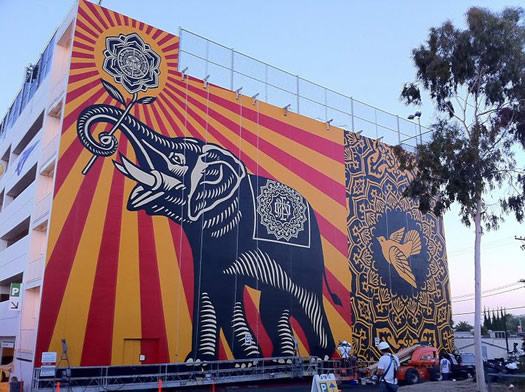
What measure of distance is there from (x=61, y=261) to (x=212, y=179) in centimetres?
850

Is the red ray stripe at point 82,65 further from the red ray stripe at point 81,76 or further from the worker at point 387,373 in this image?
the worker at point 387,373

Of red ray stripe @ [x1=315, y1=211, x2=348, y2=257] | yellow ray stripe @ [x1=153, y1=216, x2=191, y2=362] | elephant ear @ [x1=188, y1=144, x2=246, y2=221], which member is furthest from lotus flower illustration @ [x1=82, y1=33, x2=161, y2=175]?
red ray stripe @ [x1=315, y1=211, x2=348, y2=257]

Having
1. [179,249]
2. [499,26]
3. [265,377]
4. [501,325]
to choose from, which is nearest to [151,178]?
[179,249]

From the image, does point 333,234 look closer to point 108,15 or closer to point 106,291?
point 106,291

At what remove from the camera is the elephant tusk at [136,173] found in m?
A: 23.0

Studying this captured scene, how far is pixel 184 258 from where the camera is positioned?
2367 centimetres

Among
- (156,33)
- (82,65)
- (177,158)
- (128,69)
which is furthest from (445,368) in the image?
(82,65)

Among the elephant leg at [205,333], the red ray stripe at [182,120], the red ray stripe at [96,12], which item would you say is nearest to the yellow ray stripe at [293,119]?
the red ray stripe at [182,120]

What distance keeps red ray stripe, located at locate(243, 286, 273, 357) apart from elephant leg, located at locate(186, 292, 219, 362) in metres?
1.99

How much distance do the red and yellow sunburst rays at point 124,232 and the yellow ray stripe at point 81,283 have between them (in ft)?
Answer: 0.13

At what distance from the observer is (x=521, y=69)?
22.8m

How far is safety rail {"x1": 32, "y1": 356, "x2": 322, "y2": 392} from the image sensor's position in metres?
18.3

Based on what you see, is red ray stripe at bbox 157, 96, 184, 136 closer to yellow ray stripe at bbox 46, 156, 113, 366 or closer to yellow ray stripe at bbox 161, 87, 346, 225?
A: yellow ray stripe at bbox 161, 87, 346, 225

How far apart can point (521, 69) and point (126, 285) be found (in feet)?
66.9
